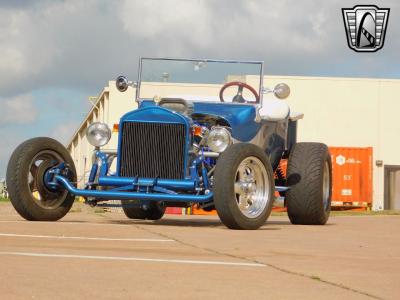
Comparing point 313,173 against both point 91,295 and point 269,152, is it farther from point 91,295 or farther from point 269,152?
point 91,295

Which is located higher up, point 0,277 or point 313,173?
point 313,173

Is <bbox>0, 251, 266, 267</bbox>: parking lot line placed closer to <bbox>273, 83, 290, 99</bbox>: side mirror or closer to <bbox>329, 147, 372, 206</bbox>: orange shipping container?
<bbox>273, 83, 290, 99</bbox>: side mirror

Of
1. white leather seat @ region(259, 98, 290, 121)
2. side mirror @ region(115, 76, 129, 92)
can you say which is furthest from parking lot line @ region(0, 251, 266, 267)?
side mirror @ region(115, 76, 129, 92)

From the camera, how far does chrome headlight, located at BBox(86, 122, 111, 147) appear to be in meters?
13.7

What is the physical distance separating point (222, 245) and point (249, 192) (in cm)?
328

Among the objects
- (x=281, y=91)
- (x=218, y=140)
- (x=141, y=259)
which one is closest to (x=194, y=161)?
(x=218, y=140)

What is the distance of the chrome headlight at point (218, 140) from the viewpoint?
41.7 ft

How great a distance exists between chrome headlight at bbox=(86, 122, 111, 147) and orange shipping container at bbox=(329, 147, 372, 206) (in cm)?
2974

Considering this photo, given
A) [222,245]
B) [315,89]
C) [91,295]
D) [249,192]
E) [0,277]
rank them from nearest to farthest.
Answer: [91,295]
[0,277]
[222,245]
[249,192]
[315,89]

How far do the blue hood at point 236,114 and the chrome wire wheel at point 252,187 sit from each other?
99cm

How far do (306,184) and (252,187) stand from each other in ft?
5.28

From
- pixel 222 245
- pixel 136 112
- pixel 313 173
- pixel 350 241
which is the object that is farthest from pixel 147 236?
pixel 313 173

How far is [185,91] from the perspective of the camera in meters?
14.9

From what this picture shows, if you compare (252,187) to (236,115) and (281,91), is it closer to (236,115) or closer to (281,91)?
(236,115)
